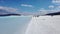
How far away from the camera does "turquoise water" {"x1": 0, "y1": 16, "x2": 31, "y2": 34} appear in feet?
4.58

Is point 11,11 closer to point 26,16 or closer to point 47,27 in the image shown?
point 26,16

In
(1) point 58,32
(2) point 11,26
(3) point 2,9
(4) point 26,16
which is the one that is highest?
(3) point 2,9

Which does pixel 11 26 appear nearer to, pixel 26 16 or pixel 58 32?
pixel 26 16

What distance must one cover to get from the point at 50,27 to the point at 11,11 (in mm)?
537

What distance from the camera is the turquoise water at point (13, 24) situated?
4.58ft

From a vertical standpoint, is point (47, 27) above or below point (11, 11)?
below

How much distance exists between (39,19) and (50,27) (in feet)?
0.57

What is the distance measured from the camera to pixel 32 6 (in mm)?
1404

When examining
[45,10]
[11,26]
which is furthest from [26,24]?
[45,10]

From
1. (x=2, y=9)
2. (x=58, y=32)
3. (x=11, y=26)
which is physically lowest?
(x=58, y=32)

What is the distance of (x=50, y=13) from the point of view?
1418mm

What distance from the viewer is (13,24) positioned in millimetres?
1408

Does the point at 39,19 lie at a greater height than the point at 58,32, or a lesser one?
greater

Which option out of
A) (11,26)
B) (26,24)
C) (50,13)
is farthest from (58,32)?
(11,26)
